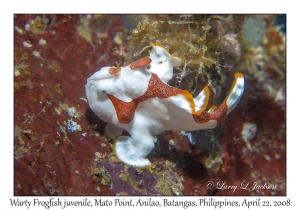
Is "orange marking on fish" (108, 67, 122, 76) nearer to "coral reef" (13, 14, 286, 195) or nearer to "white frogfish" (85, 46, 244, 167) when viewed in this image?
"white frogfish" (85, 46, 244, 167)

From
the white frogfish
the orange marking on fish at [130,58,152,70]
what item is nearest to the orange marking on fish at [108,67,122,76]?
the white frogfish

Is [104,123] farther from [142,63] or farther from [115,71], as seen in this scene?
[142,63]

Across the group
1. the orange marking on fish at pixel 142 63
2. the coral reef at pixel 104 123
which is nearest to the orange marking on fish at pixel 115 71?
the orange marking on fish at pixel 142 63

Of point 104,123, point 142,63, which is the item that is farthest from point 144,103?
point 104,123

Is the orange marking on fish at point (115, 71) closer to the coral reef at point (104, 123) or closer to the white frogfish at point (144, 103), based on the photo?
the white frogfish at point (144, 103)

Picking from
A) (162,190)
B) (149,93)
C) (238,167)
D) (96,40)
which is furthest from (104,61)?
(238,167)

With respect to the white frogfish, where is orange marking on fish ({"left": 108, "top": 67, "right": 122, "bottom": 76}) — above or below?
above

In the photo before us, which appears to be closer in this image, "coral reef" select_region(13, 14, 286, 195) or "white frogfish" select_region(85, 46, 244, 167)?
"coral reef" select_region(13, 14, 286, 195)

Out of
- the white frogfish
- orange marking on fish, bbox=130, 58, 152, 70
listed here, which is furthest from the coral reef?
orange marking on fish, bbox=130, 58, 152, 70
